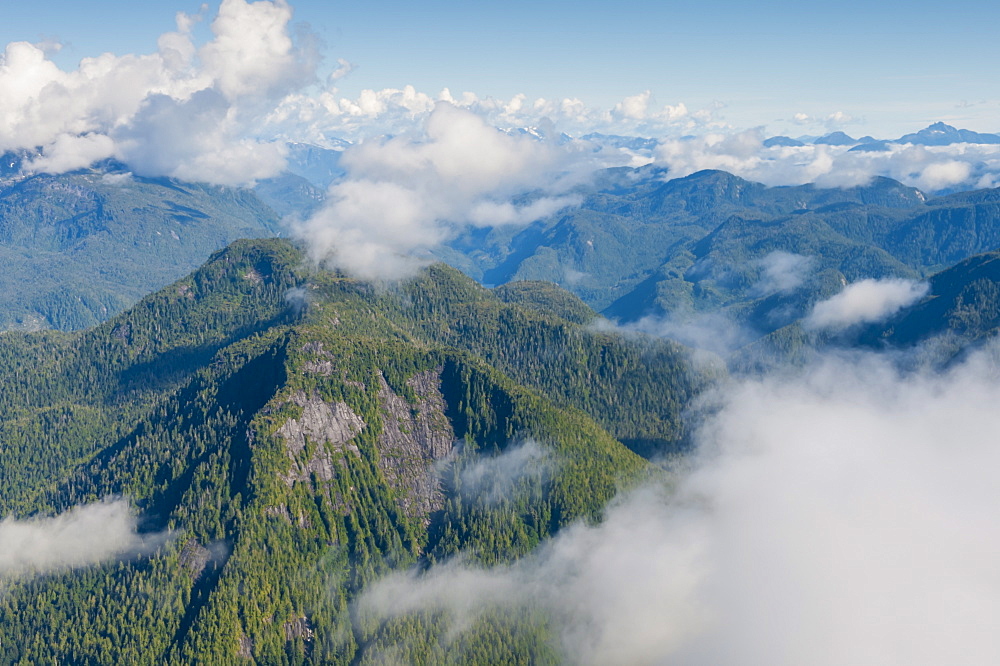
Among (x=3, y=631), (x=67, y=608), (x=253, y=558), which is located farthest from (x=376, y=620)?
(x=3, y=631)

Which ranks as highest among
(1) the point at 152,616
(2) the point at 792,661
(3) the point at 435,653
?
(1) the point at 152,616

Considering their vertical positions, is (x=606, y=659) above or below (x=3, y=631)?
below

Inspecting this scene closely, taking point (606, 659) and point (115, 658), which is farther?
point (606, 659)

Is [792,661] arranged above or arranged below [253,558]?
below

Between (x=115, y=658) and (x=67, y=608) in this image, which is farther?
(x=67, y=608)

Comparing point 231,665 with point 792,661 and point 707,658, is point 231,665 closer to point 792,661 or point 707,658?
point 707,658

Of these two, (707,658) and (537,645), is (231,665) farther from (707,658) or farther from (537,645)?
(707,658)

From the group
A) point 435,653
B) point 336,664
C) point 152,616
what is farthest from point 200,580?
point 435,653

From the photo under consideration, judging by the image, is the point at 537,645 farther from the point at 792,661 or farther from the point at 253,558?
the point at 253,558

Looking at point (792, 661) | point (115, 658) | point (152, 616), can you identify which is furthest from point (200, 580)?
point (792, 661)
